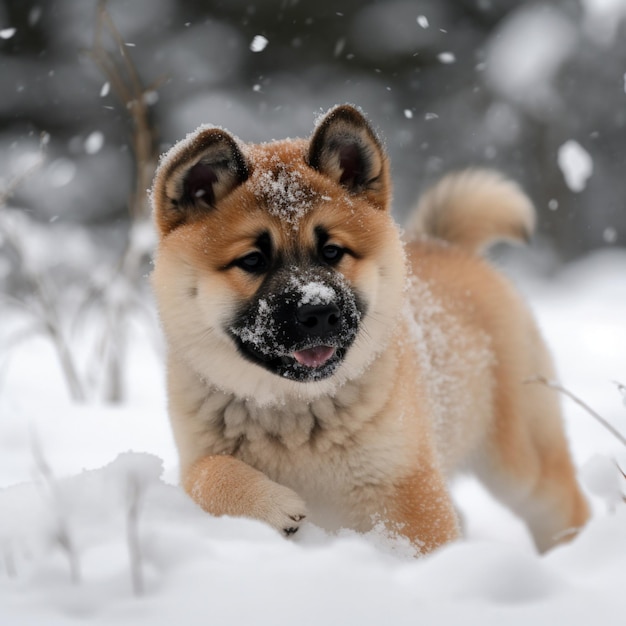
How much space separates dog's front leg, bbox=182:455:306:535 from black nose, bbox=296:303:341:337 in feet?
1.45

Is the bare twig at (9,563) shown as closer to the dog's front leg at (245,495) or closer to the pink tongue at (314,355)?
the dog's front leg at (245,495)

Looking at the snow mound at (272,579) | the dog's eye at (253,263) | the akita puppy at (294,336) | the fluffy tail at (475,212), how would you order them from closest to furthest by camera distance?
the snow mound at (272,579)
the akita puppy at (294,336)
the dog's eye at (253,263)
the fluffy tail at (475,212)

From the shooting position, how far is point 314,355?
219 centimetres

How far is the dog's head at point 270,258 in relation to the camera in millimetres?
2189

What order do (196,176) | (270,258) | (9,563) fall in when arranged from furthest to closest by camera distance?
(196,176) → (270,258) → (9,563)

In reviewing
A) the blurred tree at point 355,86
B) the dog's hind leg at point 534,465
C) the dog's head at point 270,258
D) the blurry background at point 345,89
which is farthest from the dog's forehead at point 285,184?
the blurred tree at point 355,86

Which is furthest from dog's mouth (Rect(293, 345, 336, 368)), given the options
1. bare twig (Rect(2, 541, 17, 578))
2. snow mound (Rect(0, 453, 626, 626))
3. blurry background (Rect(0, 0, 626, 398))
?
blurry background (Rect(0, 0, 626, 398))

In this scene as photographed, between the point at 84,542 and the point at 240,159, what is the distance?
1251 millimetres

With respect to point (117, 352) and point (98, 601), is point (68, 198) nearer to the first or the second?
point (117, 352)

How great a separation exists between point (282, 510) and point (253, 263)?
73 cm

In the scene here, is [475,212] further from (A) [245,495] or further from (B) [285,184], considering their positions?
(A) [245,495]

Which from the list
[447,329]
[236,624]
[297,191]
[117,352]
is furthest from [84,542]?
[117,352]

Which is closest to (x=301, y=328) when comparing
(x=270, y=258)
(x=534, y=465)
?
(x=270, y=258)

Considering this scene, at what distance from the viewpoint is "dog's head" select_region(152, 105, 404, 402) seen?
2.19 m
